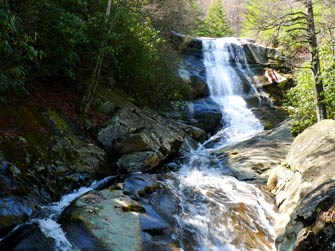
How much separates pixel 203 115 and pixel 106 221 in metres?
11.0

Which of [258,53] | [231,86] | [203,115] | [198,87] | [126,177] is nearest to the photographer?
[126,177]

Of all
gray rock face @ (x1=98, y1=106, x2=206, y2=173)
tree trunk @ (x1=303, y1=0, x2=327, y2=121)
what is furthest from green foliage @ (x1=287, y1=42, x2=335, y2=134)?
gray rock face @ (x1=98, y1=106, x2=206, y2=173)

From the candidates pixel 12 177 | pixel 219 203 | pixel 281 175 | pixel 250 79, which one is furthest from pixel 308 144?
pixel 250 79

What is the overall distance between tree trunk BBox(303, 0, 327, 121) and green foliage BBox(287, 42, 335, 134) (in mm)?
129

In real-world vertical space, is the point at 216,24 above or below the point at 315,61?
above

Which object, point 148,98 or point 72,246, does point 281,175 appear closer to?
point 72,246

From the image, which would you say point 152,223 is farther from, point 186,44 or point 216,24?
point 216,24

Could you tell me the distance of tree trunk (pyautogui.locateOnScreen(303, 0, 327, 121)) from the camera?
328 inches

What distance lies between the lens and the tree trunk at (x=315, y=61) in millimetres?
8320

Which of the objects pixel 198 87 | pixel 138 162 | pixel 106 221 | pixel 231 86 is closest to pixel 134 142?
pixel 138 162

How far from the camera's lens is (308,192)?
5.61 m

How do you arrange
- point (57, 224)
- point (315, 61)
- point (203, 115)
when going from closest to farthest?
point (57, 224) < point (315, 61) < point (203, 115)

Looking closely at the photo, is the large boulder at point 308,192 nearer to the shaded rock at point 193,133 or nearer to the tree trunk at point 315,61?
the tree trunk at point 315,61

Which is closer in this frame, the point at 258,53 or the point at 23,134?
the point at 23,134
